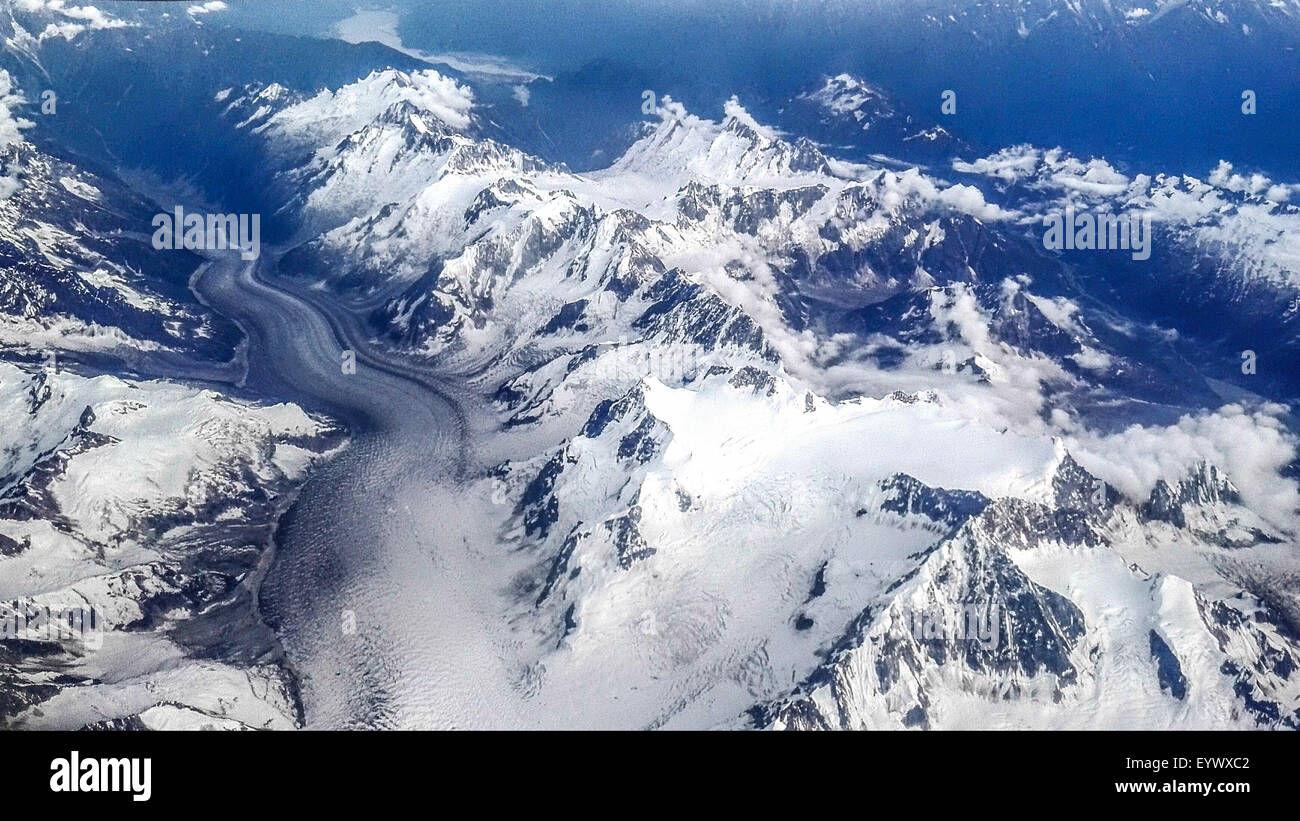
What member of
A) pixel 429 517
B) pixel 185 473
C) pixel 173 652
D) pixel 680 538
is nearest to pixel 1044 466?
pixel 680 538

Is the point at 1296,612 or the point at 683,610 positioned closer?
the point at 683,610

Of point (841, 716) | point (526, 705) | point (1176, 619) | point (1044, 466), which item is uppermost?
point (1044, 466)

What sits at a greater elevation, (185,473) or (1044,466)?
(1044,466)

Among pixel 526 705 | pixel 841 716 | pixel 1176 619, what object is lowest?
pixel 526 705
